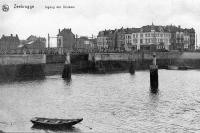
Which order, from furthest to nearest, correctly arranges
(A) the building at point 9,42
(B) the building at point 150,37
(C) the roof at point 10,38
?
(C) the roof at point 10,38 → (B) the building at point 150,37 → (A) the building at point 9,42

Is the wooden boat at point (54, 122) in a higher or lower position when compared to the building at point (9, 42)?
lower

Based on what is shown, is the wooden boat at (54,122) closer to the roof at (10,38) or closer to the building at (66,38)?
the roof at (10,38)

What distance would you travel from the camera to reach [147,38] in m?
176

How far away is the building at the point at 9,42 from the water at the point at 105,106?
109084 mm

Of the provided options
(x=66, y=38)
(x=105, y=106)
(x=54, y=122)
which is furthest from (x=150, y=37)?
(x=54, y=122)

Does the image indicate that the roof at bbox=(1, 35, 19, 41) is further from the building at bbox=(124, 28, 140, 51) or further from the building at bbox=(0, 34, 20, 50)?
the building at bbox=(124, 28, 140, 51)

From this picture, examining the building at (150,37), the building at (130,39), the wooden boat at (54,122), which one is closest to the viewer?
the wooden boat at (54,122)

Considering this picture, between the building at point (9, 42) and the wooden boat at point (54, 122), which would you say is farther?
the building at point (9, 42)

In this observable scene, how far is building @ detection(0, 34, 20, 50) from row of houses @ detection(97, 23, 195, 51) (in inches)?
1684

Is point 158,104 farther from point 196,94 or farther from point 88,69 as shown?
point 88,69

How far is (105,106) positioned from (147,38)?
132 m

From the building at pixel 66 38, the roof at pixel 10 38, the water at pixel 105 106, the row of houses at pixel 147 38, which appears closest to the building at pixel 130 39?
the row of houses at pixel 147 38

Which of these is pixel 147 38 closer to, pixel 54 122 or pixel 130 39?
pixel 130 39

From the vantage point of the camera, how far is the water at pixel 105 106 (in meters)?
36.9
